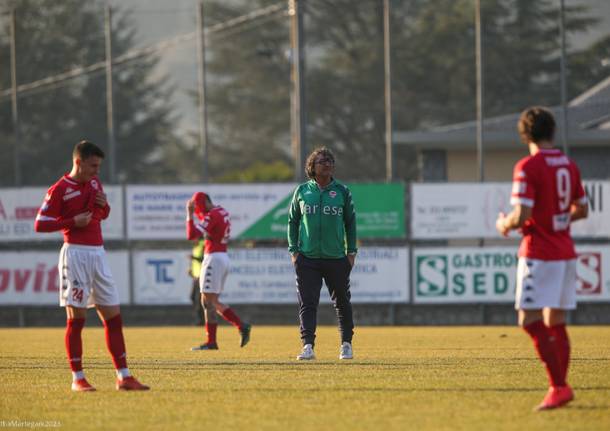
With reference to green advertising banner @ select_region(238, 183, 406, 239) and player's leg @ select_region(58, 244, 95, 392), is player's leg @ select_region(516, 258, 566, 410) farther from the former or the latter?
green advertising banner @ select_region(238, 183, 406, 239)

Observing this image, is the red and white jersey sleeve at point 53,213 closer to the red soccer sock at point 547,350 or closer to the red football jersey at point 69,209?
the red football jersey at point 69,209

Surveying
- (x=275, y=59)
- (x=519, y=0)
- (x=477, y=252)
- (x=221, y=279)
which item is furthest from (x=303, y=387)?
A: (x=275, y=59)

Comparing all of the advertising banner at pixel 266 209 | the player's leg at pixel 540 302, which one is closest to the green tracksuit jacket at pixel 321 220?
the player's leg at pixel 540 302

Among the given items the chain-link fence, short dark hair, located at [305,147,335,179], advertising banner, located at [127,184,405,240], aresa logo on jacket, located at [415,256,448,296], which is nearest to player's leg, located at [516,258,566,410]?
short dark hair, located at [305,147,335,179]

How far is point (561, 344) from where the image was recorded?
9.28 meters

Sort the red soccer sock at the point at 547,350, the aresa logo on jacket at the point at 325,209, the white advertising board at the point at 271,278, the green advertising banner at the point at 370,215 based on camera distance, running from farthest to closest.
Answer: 1. the green advertising banner at the point at 370,215
2. the white advertising board at the point at 271,278
3. the aresa logo on jacket at the point at 325,209
4. the red soccer sock at the point at 547,350

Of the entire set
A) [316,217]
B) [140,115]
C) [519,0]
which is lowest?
[316,217]

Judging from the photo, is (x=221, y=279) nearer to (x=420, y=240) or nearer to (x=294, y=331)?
(x=294, y=331)

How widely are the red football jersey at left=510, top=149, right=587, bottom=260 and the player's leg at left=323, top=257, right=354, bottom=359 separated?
16.4 ft

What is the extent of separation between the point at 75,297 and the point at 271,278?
17072 mm

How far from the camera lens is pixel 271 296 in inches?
1094

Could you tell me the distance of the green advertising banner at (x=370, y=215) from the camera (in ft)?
91.4

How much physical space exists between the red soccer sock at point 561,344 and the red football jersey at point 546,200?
528 millimetres

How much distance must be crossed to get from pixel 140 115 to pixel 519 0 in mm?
20081
